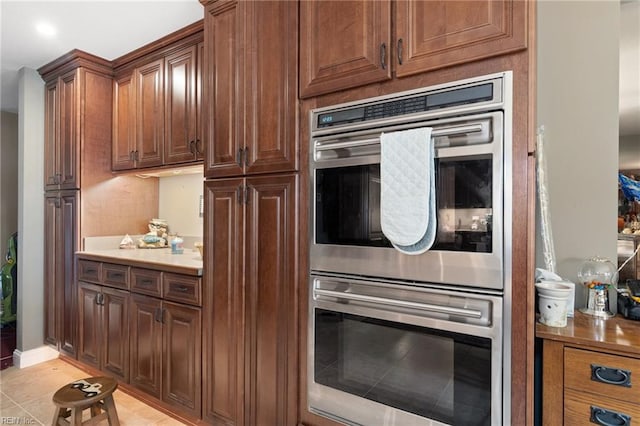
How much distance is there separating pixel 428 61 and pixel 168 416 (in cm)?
248

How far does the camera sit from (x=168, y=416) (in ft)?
7.35

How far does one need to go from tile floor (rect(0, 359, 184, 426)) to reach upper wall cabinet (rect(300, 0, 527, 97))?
2221mm

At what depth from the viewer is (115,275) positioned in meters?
2.52

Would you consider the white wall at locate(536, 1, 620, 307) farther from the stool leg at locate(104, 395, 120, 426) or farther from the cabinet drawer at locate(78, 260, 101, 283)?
the cabinet drawer at locate(78, 260, 101, 283)

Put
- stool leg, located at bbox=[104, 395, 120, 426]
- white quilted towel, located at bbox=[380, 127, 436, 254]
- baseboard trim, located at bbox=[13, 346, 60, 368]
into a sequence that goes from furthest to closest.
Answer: baseboard trim, located at bbox=[13, 346, 60, 368] < stool leg, located at bbox=[104, 395, 120, 426] < white quilted towel, located at bbox=[380, 127, 436, 254]

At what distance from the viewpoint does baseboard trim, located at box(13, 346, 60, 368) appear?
302 centimetres

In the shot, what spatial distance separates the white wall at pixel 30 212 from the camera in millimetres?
3037

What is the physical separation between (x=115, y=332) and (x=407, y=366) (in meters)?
2.15

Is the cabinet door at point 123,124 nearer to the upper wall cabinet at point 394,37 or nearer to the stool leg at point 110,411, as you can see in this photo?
the stool leg at point 110,411

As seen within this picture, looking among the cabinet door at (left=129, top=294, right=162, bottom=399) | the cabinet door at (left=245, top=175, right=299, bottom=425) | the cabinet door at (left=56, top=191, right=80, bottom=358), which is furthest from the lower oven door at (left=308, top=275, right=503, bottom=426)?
the cabinet door at (left=56, top=191, right=80, bottom=358)

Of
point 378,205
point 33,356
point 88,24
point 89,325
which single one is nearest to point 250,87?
point 378,205

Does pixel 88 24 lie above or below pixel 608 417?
above

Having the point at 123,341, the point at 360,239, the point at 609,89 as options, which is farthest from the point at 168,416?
the point at 609,89

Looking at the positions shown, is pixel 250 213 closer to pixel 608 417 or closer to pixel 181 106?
pixel 181 106
